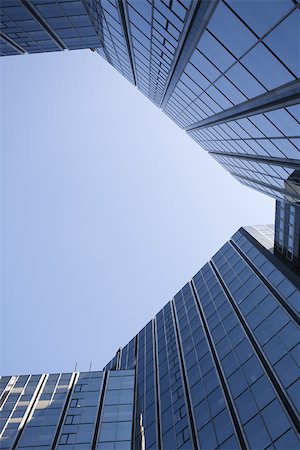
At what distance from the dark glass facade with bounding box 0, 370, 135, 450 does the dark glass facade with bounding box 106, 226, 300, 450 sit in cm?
772

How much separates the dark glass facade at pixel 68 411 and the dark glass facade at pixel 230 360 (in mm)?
7724

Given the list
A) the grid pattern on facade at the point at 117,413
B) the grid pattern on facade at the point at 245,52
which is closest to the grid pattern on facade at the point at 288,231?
the grid pattern on facade at the point at 245,52

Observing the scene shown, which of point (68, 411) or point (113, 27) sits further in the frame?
point (68, 411)

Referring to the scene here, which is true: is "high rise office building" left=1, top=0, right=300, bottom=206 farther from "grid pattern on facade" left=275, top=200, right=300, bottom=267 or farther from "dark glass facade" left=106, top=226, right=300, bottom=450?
"dark glass facade" left=106, top=226, right=300, bottom=450

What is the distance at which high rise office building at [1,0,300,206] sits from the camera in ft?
40.3

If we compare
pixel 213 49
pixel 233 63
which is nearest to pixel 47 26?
pixel 213 49

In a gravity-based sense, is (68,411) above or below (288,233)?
below

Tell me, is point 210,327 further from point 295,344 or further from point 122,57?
point 122,57

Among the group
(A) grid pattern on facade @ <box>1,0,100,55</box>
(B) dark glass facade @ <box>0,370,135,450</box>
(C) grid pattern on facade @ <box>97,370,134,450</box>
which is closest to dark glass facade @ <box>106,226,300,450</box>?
(C) grid pattern on facade @ <box>97,370,134,450</box>

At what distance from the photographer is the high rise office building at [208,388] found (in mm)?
30328

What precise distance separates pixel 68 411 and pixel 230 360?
17.8m

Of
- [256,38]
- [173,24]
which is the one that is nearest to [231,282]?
[173,24]

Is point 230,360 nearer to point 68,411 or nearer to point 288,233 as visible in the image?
point 288,233

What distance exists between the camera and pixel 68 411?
3622 cm
